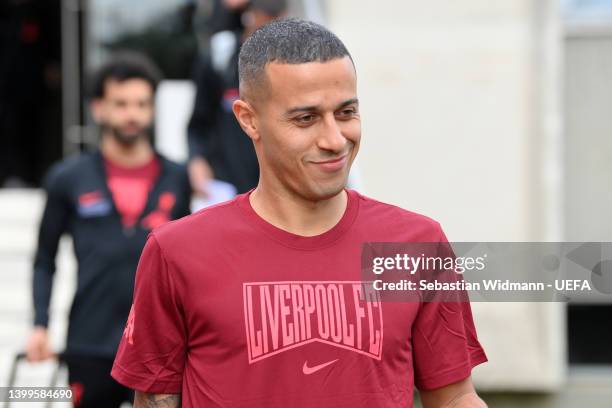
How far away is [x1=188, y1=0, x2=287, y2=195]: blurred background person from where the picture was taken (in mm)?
5984

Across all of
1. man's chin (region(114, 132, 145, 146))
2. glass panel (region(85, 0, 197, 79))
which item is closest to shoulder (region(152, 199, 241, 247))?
man's chin (region(114, 132, 145, 146))

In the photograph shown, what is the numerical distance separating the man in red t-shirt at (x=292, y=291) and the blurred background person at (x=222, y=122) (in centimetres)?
318

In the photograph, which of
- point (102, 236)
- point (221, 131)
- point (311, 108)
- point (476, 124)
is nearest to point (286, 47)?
point (311, 108)

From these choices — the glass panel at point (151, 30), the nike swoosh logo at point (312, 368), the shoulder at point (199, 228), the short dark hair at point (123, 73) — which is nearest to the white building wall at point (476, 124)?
the short dark hair at point (123, 73)

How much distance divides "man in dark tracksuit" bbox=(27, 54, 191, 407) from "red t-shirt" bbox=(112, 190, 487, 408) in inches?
101

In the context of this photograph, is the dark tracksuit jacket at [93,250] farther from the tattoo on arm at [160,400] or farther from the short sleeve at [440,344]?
the short sleeve at [440,344]

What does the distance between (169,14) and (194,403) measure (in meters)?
7.47

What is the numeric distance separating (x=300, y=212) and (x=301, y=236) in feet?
0.23

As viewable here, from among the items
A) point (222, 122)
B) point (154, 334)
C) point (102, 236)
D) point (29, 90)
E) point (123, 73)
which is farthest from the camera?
point (29, 90)

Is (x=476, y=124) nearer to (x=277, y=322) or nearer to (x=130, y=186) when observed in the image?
(x=130, y=186)

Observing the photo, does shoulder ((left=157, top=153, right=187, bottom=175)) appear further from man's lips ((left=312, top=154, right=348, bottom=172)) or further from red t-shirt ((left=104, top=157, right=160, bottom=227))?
man's lips ((left=312, top=154, right=348, bottom=172))

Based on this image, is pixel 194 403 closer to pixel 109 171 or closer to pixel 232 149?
pixel 109 171

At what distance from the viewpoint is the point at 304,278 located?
2.63 metres

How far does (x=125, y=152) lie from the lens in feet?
18.4
